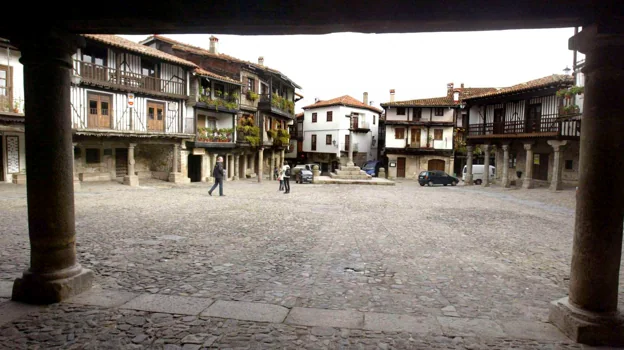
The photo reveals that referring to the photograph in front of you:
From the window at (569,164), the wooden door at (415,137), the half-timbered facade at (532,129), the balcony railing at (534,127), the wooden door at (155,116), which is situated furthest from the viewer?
the wooden door at (415,137)

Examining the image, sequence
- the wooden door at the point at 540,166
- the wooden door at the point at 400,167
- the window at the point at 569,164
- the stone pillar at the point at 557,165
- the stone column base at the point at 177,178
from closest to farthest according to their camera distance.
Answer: the stone pillar at the point at 557,165, the window at the point at 569,164, the stone column base at the point at 177,178, the wooden door at the point at 540,166, the wooden door at the point at 400,167

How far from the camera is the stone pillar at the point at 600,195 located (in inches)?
147

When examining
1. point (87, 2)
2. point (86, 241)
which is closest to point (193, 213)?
point (86, 241)

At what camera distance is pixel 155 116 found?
25.6m

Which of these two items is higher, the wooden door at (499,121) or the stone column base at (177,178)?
the wooden door at (499,121)

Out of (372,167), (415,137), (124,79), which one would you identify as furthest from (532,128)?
(124,79)

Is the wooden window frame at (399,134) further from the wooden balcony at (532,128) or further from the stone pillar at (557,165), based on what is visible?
the stone pillar at (557,165)

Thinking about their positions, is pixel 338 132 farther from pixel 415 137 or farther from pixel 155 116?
pixel 155 116

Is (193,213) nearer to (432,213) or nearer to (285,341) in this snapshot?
(432,213)

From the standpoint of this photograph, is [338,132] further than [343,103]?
Yes

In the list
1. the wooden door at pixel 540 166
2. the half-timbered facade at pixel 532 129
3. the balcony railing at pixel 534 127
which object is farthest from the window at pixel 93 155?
the wooden door at pixel 540 166

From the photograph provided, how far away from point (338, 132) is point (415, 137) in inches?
373

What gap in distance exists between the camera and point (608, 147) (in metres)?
3.75

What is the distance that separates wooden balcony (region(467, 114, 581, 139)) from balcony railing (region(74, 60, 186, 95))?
22917 mm
